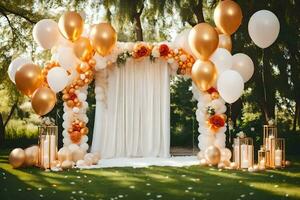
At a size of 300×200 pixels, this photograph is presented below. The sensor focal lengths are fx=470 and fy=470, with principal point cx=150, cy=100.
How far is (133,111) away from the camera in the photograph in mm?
10000

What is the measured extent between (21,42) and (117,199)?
32.9ft

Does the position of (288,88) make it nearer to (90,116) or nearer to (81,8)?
(90,116)

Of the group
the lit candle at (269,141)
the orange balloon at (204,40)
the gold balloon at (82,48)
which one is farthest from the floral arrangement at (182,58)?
the lit candle at (269,141)

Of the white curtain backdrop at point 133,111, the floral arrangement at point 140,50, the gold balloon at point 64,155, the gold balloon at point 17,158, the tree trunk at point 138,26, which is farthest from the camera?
the tree trunk at point 138,26

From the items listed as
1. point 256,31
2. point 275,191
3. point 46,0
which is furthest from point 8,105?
point 275,191

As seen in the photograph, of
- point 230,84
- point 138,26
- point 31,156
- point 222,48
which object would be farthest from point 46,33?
point 138,26

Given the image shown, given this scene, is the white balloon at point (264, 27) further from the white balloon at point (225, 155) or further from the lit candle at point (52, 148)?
the lit candle at point (52, 148)

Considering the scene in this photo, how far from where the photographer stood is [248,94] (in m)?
13.4

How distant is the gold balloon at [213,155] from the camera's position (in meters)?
8.77

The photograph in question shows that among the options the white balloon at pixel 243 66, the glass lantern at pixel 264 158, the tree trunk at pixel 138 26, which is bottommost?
the glass lantern at pixel 264 158

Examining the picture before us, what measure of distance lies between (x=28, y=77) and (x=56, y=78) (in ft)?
1.65

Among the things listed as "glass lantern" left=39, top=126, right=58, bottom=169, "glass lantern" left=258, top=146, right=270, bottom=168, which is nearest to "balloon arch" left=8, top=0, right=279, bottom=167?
"glass lantern" left=39, top=126, right=58, bottom=169

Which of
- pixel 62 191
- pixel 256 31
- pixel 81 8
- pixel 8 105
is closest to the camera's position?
pixel 62 191

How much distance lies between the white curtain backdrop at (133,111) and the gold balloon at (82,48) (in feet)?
2.74
